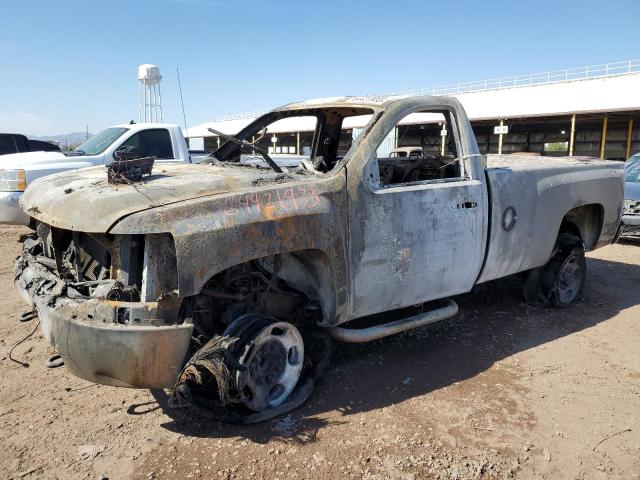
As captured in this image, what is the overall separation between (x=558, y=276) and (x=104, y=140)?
7267 mm

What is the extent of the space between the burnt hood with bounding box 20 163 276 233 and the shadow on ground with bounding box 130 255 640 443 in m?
1.29

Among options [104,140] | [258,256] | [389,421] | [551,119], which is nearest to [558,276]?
[389,421]

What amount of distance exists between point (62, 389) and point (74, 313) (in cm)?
108

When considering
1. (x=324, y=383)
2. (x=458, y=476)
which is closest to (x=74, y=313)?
(x=324, y=383)

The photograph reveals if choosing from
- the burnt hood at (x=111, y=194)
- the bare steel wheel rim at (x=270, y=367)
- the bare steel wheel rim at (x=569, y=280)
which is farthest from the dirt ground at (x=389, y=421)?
the burnt hood at (x=111, y=194)

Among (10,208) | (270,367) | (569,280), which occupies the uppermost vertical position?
(10,208)

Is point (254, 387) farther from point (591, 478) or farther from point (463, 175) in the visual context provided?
point (463, 175)

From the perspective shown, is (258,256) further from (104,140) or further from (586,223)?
(104,140)

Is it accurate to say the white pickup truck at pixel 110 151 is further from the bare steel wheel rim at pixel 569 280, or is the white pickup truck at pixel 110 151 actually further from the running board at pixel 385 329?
the bare steel wheel rim at pixel 569 280

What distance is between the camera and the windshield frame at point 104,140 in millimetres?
8438

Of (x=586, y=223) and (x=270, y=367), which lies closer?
(x=270, y=367)

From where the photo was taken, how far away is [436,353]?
4219 millimetres

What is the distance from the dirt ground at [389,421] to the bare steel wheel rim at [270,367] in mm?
170

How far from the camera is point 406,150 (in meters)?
6.96
